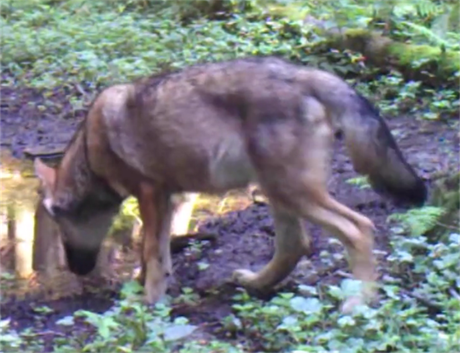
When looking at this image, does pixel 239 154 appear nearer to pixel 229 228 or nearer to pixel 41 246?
pixel 229 228

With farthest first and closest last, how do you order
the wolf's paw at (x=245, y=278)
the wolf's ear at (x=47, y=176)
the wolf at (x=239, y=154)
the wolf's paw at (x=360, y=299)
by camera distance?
the wolf's ear at (x=47, y=176) → the wolf's paw at (x=245, y=278) → the wolf at (x=239, y=154) → the wolf's paw at (x=360, y=299)

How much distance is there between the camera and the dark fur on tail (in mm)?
6234

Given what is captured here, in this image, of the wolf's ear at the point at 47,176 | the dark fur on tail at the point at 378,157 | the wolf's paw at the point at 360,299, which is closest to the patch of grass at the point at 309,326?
the wolf's paw at the point at 360,299

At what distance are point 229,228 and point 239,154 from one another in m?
1.78

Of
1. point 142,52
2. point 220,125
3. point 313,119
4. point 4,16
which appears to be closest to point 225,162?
point 220,125

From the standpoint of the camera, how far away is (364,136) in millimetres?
6230

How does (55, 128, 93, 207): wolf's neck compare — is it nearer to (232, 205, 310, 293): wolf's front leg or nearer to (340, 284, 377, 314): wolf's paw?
(232, 205, 310, 293): wolf's front leg

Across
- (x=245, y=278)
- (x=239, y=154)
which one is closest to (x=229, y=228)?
(x=245, y=278)

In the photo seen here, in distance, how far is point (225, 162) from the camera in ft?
21.2

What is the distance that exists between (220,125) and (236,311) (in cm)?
113

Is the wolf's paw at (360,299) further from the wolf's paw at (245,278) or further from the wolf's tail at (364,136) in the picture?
the wolf's paw at (245,278)

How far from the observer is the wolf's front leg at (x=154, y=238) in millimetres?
6812

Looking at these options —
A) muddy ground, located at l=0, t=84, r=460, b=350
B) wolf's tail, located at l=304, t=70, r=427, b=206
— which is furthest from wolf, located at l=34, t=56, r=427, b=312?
muddy ground, located at l=0, t=84, r=460, b=350

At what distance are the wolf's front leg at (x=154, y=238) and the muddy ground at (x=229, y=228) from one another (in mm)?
240
